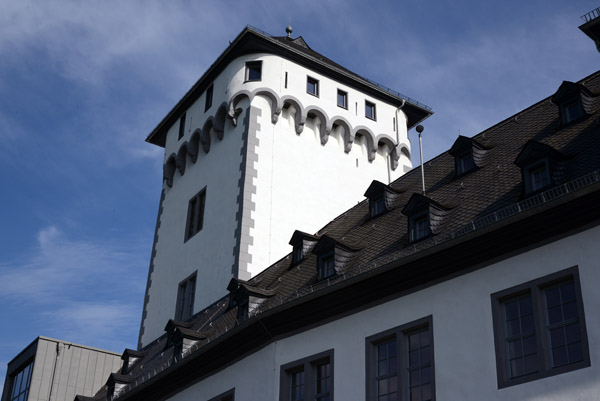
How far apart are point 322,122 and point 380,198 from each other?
1123 cm

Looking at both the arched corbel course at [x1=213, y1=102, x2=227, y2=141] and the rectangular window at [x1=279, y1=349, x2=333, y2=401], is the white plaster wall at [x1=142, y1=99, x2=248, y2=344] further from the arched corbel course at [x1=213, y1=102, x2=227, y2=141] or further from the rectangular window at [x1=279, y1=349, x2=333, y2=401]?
the rectangular window at [x1=279, y1=349, x2=333, y2=401]

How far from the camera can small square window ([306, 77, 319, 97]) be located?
36281 mm

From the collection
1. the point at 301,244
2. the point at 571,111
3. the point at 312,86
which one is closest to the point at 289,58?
the point at 312,86

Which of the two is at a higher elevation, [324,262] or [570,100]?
[570,100]

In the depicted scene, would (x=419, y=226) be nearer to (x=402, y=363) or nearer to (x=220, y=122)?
(x=402, y=363)

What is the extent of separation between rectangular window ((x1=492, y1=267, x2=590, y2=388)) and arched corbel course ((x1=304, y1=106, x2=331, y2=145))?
62.5ft

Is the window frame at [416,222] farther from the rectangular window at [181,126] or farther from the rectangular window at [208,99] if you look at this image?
the rectangular window at [181,126]

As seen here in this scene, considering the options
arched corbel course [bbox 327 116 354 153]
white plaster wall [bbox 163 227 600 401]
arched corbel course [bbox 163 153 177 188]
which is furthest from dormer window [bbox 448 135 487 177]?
arched corbel course [bbox 163 153 177 188]

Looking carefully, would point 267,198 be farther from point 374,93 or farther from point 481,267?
point 481,267

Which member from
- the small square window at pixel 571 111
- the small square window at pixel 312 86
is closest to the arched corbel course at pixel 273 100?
the small square window at pixel 312 86

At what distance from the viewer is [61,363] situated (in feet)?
114

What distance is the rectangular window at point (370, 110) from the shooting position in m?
A: 37.6

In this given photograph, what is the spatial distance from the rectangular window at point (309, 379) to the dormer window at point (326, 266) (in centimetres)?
235

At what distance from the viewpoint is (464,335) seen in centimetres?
1744
